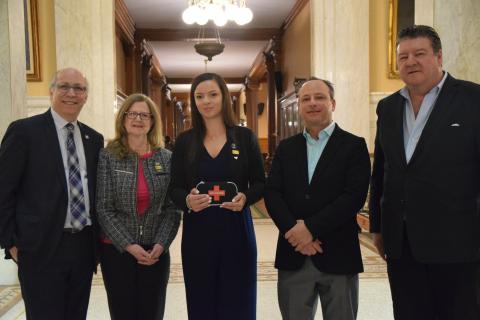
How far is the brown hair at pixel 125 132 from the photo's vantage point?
249 cm

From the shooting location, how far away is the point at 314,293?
2.37 metres

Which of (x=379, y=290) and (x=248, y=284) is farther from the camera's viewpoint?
(x=379, y=290)

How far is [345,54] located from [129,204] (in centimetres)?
505

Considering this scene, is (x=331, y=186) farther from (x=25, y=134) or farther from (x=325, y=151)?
(x=25, y=134)

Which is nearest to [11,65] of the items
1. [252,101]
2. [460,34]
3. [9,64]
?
[9,64]

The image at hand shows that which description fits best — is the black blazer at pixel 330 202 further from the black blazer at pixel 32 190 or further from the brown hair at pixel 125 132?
the black blazer at pixel 32 190

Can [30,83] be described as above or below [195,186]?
above

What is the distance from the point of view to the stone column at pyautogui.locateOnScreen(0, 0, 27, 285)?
4.04 m

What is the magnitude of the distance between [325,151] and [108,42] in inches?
209

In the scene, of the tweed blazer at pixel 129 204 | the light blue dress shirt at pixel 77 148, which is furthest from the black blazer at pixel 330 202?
the light blue dress shirt at pixel 77 148

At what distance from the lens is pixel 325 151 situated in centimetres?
231

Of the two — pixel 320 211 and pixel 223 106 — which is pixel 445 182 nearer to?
pixel 320 211

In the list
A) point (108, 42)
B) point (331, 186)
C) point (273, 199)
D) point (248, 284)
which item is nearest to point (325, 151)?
point (331, 186)

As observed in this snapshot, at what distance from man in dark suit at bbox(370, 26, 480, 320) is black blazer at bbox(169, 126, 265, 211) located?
65 centimetres
